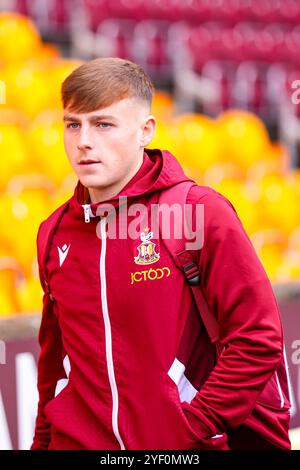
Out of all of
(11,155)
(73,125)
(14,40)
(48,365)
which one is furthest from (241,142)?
(73,125)

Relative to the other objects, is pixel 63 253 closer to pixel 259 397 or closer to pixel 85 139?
pixel 85 139

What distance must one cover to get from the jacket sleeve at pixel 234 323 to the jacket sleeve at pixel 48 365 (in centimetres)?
39

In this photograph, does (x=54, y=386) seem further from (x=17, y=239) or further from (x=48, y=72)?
(x=48, y=72)

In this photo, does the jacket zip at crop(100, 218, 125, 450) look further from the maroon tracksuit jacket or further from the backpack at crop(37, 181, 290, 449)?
the backpack at crop(37, 181, 290, 449)

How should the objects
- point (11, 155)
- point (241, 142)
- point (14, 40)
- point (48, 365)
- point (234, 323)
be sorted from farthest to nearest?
point (14, 40) → point (241, 142) → point (11, 155) → point (48, 365) → point (234, 323)

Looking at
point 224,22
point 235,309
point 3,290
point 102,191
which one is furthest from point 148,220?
point 224,22

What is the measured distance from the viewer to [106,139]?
1.55 m

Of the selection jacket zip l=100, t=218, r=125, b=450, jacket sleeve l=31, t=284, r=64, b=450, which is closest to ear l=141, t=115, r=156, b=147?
jacket zip l=100, t=218, r=125, b=450

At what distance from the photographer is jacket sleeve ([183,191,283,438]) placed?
4.89 feet

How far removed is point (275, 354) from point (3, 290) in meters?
1.84

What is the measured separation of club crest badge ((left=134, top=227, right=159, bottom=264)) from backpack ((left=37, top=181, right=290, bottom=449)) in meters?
0.03

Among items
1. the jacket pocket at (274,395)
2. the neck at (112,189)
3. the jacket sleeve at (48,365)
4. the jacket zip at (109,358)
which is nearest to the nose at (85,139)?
the neck at (112,189)

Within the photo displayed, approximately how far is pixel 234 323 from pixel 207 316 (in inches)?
2.5

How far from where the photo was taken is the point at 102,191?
1626 millimetres
